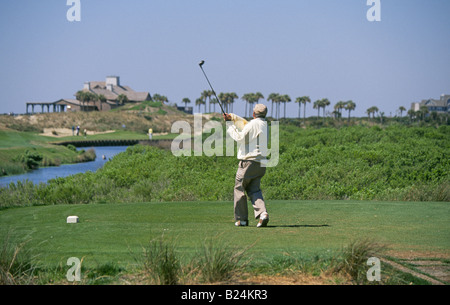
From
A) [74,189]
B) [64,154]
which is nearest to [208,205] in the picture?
[74,189]

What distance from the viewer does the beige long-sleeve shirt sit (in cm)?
978

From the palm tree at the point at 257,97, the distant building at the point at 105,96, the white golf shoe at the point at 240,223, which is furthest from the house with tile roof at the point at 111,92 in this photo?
the white golf shoe at the point at 240,223

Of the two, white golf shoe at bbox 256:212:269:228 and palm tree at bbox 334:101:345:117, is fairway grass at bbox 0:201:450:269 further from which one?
palm tree at bbox 334:101:345:117

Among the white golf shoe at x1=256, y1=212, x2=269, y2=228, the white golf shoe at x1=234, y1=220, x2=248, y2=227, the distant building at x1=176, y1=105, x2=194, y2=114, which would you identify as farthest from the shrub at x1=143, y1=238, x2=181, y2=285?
the distant building at x1=176, y1=105, x2=194, y2=114

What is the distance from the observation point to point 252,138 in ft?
32.1

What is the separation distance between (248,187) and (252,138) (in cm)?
99

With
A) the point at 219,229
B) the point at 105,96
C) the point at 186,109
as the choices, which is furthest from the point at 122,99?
the point at 219,229

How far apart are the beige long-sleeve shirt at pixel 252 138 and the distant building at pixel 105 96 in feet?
443

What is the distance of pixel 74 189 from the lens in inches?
846

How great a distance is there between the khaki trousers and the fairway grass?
0.37 meters

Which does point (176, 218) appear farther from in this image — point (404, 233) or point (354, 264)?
point (354, 264)

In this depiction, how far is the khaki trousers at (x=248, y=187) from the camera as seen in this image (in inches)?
392
